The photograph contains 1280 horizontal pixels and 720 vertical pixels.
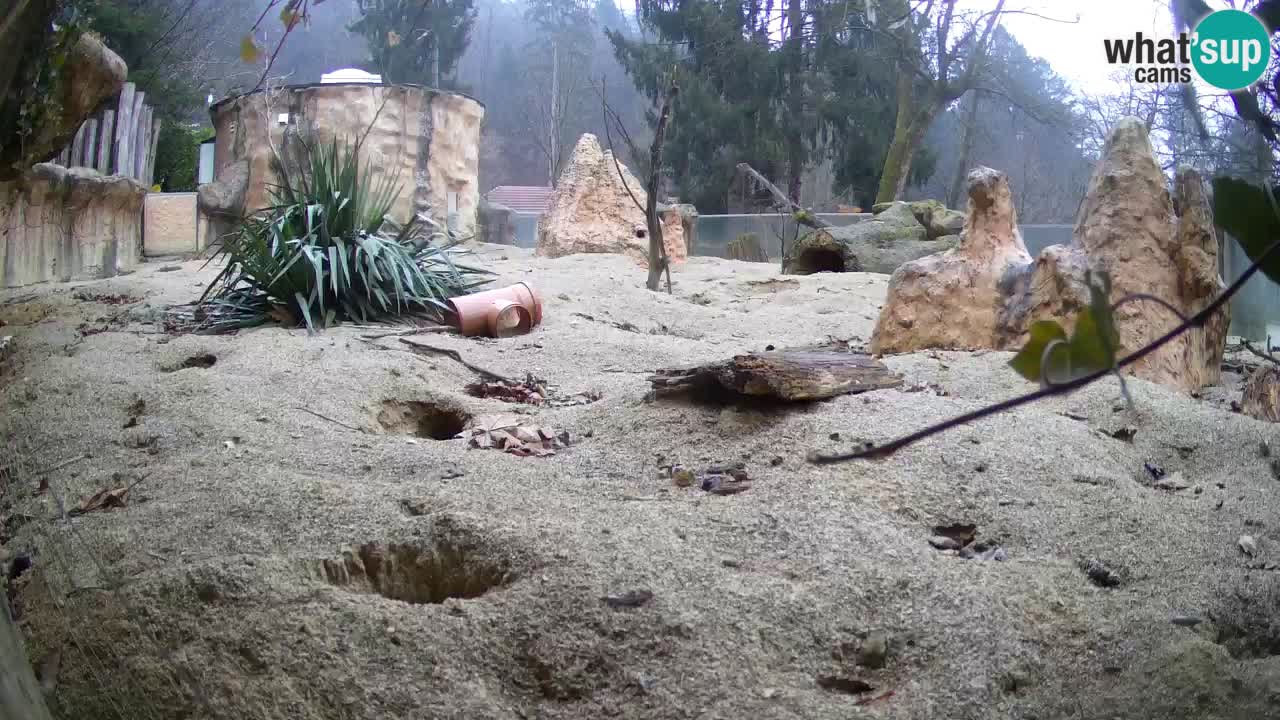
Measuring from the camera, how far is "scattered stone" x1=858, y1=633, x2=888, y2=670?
5.19 ft

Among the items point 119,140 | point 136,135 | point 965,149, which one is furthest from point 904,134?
point 119,140

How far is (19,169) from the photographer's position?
153 inches

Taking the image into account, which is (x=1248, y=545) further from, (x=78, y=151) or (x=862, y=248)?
(x=78, y=151)

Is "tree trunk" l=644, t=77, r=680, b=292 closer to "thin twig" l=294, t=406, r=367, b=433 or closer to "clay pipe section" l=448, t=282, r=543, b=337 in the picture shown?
"clay pipe section" l=448, t=282, r=543, b=337

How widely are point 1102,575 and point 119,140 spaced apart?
8.89 meters

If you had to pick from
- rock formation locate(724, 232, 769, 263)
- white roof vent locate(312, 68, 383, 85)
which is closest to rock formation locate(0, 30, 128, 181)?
white roof vent locate(312, 68, 383, 85)

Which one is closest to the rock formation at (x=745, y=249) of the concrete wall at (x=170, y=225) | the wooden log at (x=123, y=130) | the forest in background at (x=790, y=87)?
the forest in background at (x=790, y=87)

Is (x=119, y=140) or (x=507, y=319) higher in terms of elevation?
(x=119, y=140)

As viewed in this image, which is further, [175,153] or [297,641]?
[175,153]

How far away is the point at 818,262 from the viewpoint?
9.61m

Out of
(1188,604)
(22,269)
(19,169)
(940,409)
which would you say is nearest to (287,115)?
(22,269)

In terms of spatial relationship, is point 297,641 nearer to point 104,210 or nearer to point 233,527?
point 233,527

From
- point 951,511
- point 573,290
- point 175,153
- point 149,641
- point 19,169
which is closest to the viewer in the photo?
point 149,641

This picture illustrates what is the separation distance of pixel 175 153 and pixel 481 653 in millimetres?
15129
